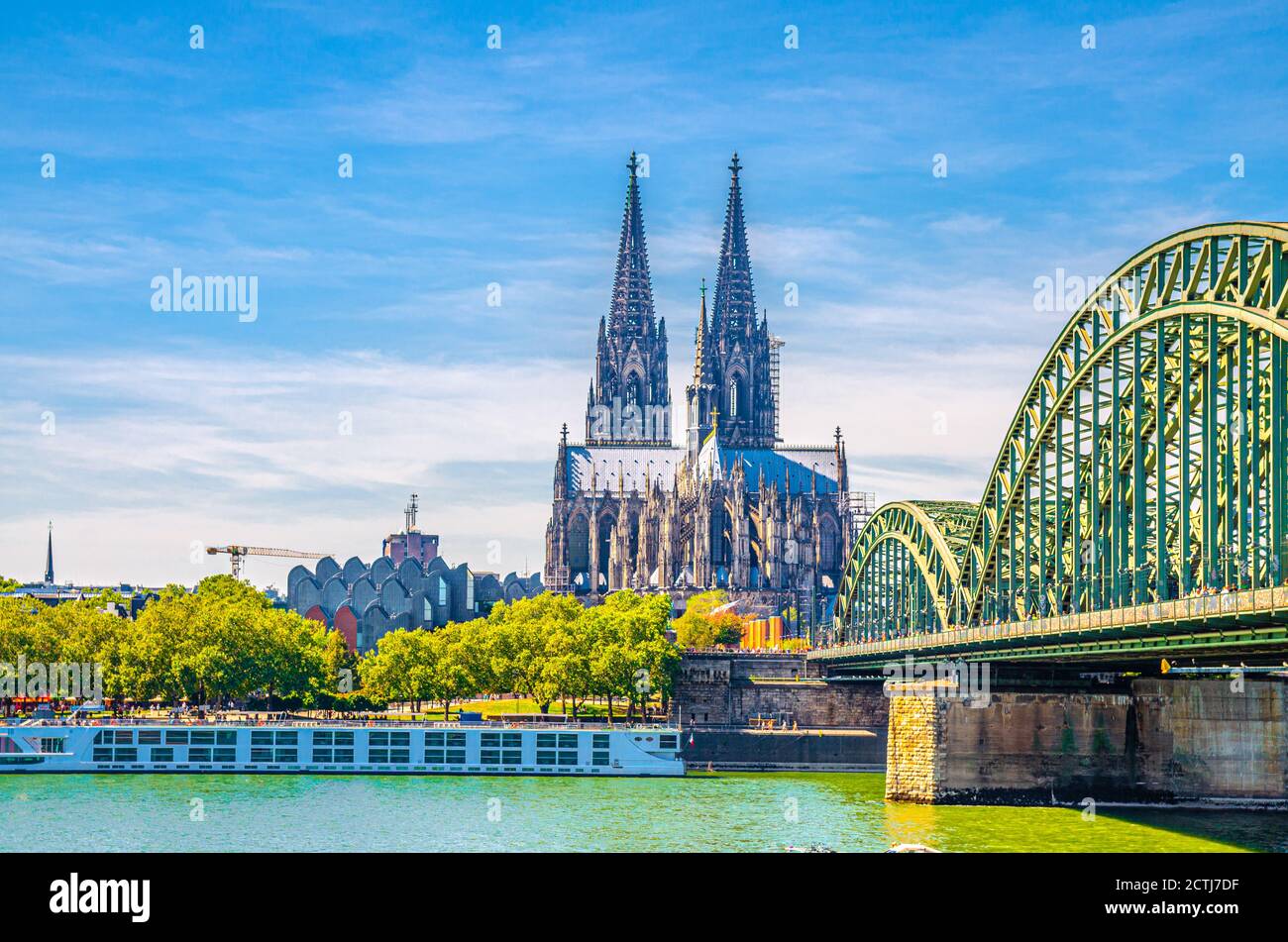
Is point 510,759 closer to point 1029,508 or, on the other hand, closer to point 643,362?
point 1029,508

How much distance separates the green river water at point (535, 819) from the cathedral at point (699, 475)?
80.6 m

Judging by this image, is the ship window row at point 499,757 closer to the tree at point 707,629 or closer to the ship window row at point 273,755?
the ship window row at point 273,755

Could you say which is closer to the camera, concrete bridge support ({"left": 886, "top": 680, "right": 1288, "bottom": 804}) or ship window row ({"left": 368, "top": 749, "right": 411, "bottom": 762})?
concrete bridge support ({"left": 886, "top": 680, "right": 1288, "bottom": 804})

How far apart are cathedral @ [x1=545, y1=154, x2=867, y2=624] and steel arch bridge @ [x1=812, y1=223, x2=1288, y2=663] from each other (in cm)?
8096

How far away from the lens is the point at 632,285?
19688 centimetres

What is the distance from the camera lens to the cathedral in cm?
17150

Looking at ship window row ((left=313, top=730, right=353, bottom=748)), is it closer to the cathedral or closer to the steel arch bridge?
the steel arch bridge
